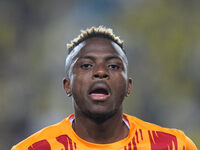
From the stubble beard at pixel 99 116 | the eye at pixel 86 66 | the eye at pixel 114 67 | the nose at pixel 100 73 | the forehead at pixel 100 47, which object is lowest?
the stubble beard at pixel 99 116

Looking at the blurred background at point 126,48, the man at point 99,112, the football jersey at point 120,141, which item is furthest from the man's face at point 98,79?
the blurred background at point 126,48

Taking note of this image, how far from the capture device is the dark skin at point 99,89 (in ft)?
7.41

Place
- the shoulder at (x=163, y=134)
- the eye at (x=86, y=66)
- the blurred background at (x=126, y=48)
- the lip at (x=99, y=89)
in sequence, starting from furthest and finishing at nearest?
1. the blurred background at (x=126, y=48)
2. the shoulder at (x=163, y=134)
3. the eye at (x=86, y=66)
4. the lip at (x=99, y=89)

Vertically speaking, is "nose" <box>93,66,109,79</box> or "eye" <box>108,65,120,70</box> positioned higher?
"eye" <box>108,65,120,70</box>

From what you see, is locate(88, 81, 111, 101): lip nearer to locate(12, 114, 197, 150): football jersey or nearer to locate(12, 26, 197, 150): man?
locate(12, 26, 197, 150): man

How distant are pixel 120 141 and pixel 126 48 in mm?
4332

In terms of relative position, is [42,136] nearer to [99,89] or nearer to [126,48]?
[99,89]

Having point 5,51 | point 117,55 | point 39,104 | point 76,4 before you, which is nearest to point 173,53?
point 76,4

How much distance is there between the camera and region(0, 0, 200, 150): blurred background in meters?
6.20

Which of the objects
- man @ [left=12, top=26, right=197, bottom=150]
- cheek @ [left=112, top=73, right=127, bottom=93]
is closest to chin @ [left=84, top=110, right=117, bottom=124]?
man @ [left=12, top=26, right=197, bottom=150]

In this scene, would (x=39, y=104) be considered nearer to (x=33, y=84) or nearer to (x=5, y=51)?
(x=33, y=84)

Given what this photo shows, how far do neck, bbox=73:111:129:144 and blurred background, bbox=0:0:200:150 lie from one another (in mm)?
3712

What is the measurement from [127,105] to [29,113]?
1.56 metres

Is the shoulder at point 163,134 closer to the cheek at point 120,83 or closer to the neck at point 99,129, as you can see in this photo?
the neck at point 99,129
